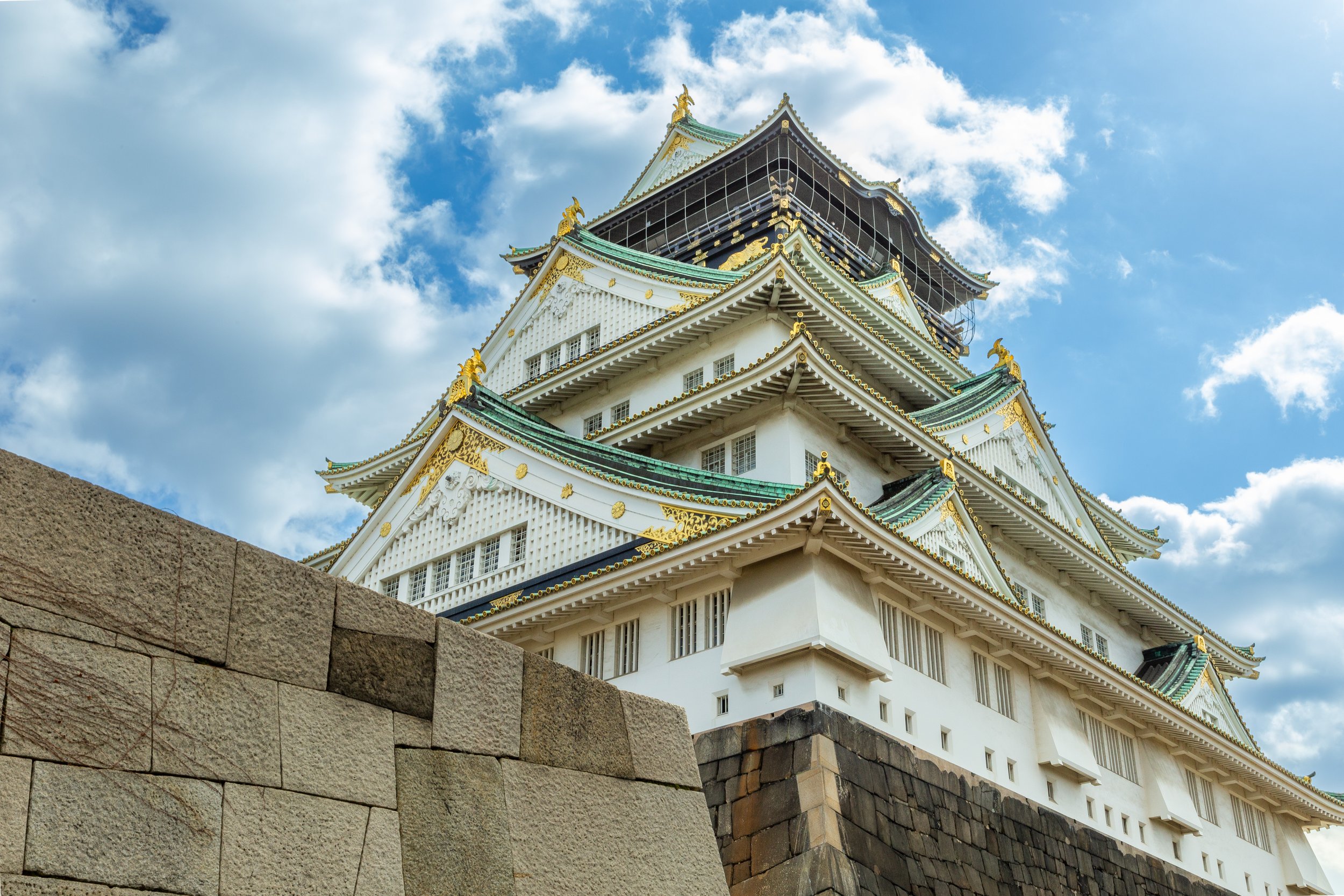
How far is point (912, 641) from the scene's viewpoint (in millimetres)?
18734

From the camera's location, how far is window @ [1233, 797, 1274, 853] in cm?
2616

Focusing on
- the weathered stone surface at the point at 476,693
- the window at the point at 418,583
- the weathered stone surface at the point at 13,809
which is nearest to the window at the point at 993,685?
the window at the point at 418,583

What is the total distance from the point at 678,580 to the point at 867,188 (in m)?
21.5

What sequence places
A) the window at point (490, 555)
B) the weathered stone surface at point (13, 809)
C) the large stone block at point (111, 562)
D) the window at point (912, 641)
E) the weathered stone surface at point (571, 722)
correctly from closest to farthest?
the weathered stone surface at point (13, 809) → the large stone block at point (111, 562) → the weathered stone surface at point (571, 722) → the window at point (912, 641) → the window at point (490, 555)

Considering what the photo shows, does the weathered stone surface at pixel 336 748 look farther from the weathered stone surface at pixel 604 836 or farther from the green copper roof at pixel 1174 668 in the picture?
the green copper roof at pixel 1174 668

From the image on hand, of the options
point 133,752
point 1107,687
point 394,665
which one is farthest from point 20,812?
point 1107,687

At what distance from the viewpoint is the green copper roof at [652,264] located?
2705 cm

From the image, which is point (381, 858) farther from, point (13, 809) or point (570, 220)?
point (570, 220)

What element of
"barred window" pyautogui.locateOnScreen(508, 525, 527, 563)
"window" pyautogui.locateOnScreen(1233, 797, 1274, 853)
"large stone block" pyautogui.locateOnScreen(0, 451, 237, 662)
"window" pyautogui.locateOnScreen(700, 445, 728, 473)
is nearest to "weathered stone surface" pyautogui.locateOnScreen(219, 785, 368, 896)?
"large stone block" pyautogui.locateOnScreen(0, 451, 237, 662)

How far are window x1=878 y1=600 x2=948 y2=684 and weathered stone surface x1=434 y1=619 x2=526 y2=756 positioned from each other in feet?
38.1

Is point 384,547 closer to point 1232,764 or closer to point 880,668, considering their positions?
point 880,668

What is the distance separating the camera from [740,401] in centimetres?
2256

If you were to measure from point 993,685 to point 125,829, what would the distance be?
16858 mm

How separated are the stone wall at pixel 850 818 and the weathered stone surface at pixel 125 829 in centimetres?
1032
